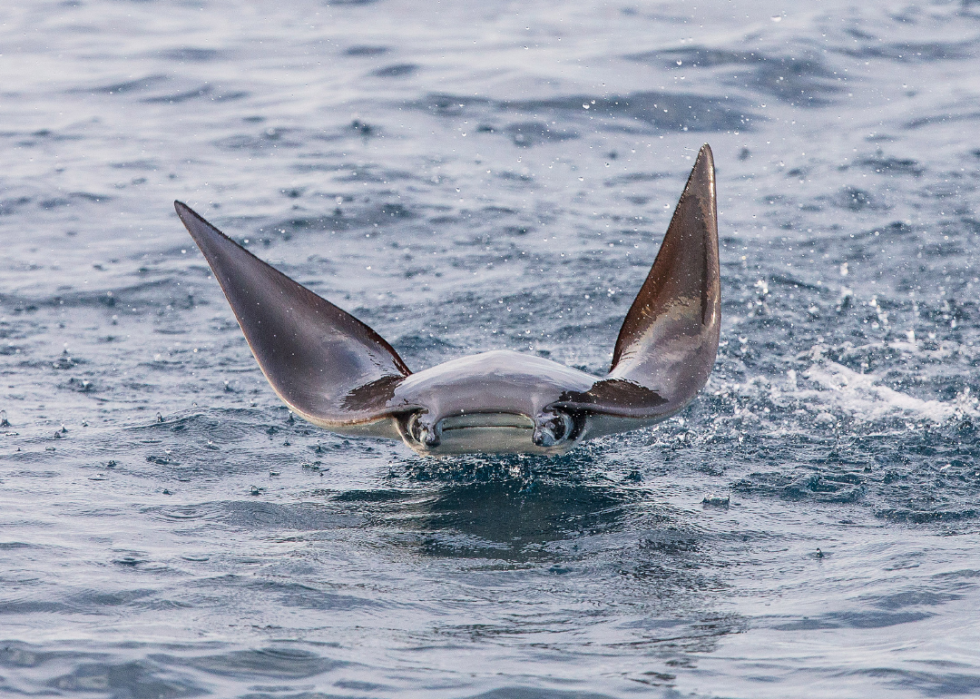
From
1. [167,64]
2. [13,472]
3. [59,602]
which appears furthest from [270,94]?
[59,602]

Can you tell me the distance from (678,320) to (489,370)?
1.06m

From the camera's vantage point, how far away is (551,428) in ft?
16.4

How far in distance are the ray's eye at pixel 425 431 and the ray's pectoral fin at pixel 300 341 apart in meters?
0.30

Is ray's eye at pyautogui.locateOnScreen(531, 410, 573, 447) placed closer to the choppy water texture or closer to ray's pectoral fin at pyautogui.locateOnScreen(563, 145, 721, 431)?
ray's pectoral fin at pyautogui.locateOnScreen(563, 145, 721, 431)

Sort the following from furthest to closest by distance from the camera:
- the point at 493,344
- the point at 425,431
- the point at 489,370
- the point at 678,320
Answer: the point at 493,344
the point at 678,320
the point at 489,370
the point at 425,431

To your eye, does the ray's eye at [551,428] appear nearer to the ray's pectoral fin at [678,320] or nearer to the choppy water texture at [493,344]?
the ray's pectoral fin at [678,320]

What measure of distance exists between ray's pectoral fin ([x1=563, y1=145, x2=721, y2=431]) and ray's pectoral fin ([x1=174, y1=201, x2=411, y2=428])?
1.17 m

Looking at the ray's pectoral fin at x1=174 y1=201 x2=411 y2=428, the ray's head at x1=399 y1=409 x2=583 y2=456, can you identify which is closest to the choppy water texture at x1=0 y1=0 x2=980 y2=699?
the ray's head at x1=399 y1=409 x2=583 y2=456

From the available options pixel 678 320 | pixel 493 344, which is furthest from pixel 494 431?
pixel 493 344

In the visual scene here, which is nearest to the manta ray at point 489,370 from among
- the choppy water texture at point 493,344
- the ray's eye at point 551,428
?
the ray's eye at point 551,428

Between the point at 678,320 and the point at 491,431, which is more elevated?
the point at 678,320

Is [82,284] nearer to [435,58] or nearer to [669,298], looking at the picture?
[669,298]

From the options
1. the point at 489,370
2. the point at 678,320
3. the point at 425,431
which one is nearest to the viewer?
the point at 425,431

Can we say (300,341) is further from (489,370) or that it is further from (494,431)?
(494,431)
